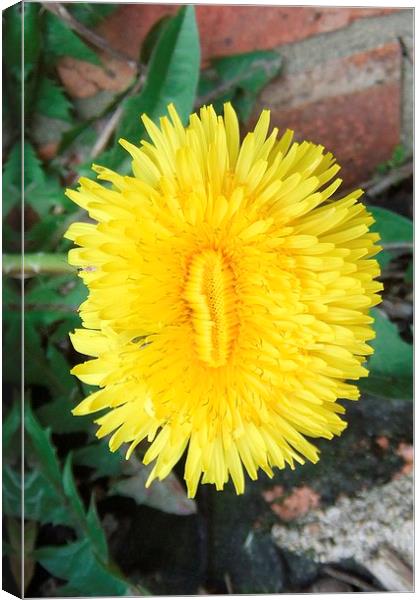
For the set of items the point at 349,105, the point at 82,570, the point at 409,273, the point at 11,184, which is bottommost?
the point at 82,570

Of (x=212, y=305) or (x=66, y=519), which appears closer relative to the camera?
(x=212, y=305)

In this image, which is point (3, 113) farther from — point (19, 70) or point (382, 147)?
point (382, 147)

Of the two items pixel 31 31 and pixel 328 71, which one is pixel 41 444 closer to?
pixel 31 31

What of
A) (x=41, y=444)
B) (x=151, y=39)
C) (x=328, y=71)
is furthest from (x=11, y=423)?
(x=328, y=71)

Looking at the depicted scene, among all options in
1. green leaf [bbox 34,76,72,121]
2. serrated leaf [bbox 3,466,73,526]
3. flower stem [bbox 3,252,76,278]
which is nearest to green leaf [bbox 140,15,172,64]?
green leaf [bbox 34,76,72,121]

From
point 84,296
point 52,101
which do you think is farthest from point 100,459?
point 52,101

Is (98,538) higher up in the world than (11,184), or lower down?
lower down

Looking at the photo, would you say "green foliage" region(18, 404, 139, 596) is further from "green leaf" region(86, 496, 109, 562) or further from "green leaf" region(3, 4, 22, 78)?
"green leaf" region(3, 4, 22, 78)

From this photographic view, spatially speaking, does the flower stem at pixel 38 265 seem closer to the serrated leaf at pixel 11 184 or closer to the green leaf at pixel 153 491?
the serrated leaf at pixel 11 184
